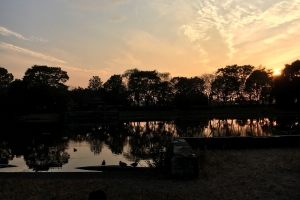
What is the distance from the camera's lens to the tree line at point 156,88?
62.0m

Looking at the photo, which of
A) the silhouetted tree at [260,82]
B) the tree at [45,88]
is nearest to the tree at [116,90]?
the tree at [45,88]

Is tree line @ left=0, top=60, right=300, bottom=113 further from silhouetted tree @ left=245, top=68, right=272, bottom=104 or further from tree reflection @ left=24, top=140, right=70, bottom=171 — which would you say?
→ tree reflection @ left=24, top=140, right=70, bottom=171

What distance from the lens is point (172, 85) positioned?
280 ft

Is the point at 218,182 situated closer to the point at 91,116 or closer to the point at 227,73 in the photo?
the point at 91,116

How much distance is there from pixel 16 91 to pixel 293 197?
235 feet

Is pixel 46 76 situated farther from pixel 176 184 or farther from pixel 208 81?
pixel 176 184

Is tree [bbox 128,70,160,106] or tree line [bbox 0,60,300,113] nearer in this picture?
tree line [bbox 0,60,300,113]

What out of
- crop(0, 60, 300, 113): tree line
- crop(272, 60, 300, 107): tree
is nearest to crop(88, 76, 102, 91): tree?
crop(0, 60, 300, 113): tree line

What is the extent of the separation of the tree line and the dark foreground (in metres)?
54.8

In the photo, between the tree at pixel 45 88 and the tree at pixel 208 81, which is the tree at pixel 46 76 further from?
the tree at pixel 208 81

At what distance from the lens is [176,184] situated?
6199 millimetres

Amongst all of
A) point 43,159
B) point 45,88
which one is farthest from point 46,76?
point 43,159

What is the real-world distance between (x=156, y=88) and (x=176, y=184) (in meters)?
73.5

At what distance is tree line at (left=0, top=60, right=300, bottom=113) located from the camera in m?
62.0
